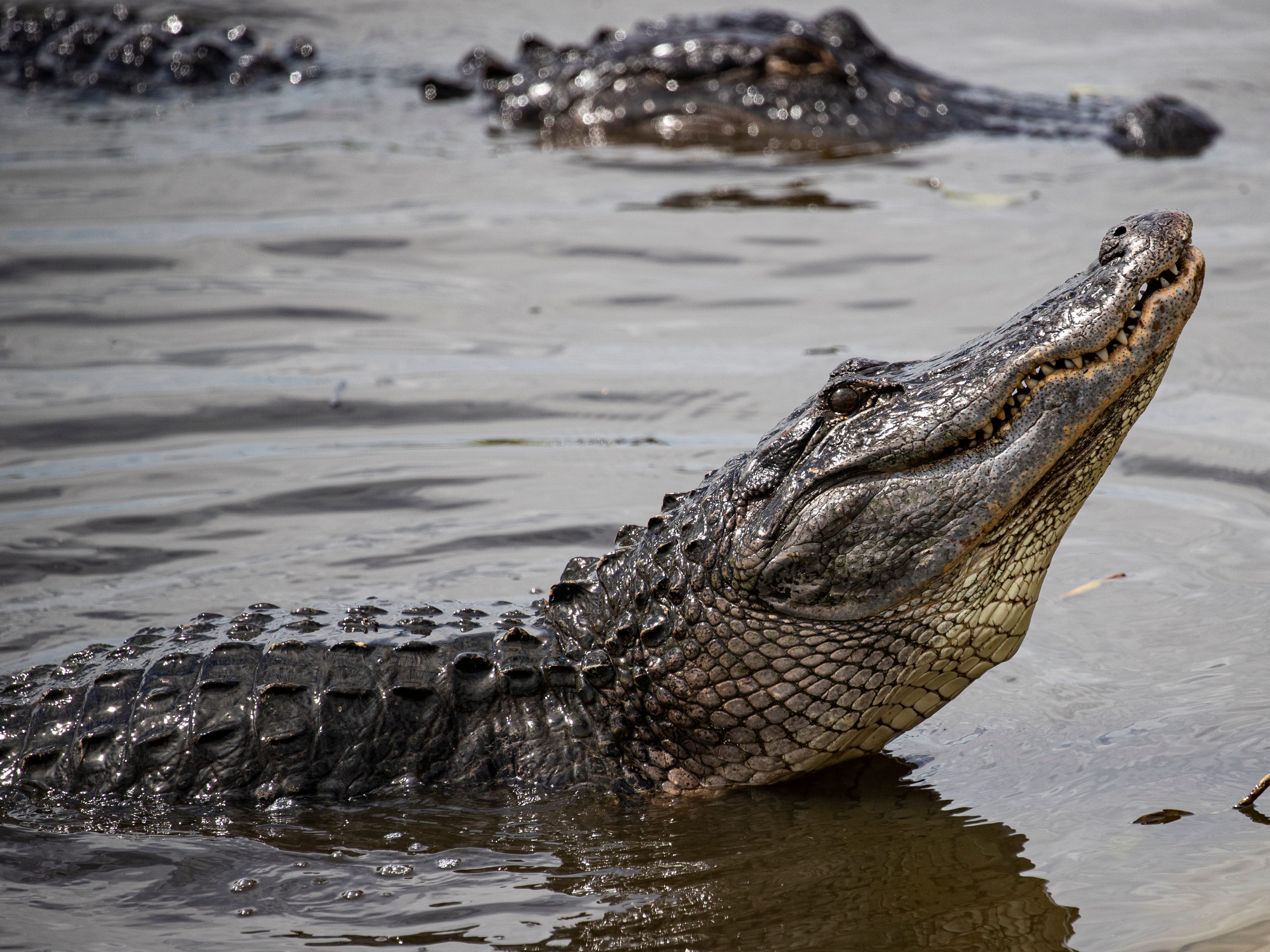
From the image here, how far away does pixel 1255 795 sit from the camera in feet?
9.69

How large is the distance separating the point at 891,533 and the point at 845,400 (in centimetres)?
34

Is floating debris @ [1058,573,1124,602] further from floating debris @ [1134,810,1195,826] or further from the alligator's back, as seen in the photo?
the alligator's back

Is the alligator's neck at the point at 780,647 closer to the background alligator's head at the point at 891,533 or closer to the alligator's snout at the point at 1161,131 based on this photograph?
the background alligator's head at the point at 891,533

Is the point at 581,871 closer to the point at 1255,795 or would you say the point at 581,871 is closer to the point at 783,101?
the point at 1255,795

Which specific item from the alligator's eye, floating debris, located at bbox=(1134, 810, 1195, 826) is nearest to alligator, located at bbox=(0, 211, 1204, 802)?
floating debris, located at bbox=(1134, 810, 1195, 826)

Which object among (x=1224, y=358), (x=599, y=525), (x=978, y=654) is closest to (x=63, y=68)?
(x=599, y=525)

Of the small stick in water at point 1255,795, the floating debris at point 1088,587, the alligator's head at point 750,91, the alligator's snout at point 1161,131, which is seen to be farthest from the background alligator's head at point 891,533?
the alligator's head at point 750,91

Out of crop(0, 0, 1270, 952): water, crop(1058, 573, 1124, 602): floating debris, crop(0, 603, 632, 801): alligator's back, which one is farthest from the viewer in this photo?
crop(1058, 573, 1124, 602): floating debris

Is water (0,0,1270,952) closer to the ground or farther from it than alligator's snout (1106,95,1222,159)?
closer to the ground

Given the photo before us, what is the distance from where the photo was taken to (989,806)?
3.16 metres

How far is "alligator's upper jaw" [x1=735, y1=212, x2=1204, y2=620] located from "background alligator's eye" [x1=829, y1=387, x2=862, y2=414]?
3 centimetres

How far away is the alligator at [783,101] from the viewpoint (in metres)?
9.88

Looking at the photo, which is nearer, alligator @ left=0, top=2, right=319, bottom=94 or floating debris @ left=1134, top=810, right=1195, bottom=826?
floating debris @ left=1134, top=810, right=1195, bottom=826

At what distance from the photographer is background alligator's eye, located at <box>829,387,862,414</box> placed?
10.1 ft
